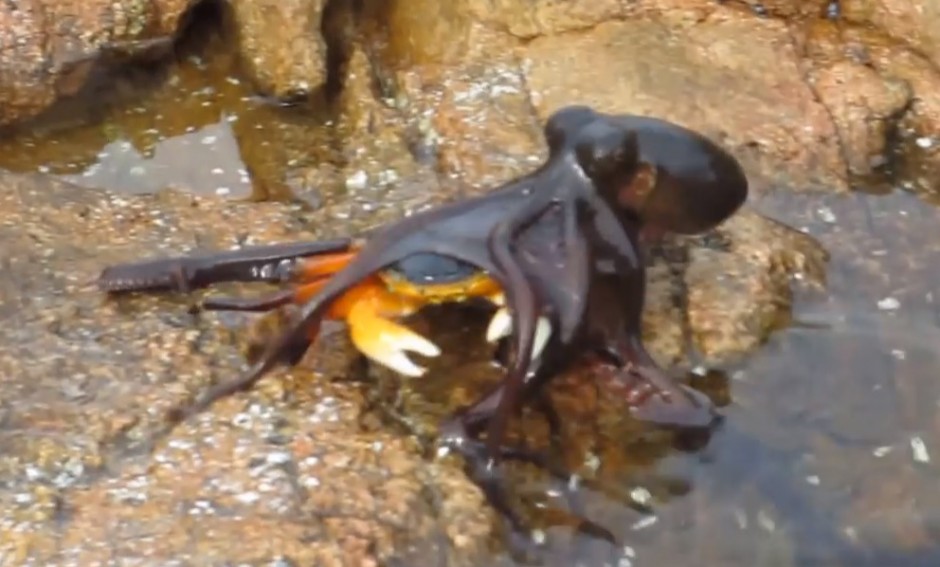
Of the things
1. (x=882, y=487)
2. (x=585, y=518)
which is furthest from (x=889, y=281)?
(x=585, y=518)

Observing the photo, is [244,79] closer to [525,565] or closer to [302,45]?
[302,45]

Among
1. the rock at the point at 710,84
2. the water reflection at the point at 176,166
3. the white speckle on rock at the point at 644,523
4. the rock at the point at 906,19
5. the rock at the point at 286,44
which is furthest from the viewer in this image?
the rock at the point at 286,44

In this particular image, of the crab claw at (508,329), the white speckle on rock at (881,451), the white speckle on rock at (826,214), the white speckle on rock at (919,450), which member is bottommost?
the white speckle on rock at (919,450)

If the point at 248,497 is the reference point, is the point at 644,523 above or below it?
below

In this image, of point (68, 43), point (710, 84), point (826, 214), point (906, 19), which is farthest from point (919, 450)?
point (68, 43)

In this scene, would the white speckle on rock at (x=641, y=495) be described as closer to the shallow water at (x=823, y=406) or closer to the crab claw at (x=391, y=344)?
the shallow water at (x=823, y=406)

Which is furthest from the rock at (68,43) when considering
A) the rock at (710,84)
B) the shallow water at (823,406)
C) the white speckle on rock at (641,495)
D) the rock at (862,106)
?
the white speckle on rock at (641,495)

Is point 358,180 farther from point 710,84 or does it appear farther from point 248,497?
point 248,497
